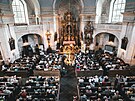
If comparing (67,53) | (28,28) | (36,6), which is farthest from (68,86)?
(36,6)

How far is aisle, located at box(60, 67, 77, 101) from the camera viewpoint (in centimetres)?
969

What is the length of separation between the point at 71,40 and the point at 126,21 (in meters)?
10.9

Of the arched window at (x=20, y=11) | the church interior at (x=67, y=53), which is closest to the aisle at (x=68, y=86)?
the church interior at (x=67, y=53)

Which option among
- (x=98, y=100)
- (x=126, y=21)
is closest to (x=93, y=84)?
(x=98, y=100)

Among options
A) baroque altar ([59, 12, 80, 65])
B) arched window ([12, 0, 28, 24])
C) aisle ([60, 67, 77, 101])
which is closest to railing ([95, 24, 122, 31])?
baroque altar ([59, 12, 80, 65])

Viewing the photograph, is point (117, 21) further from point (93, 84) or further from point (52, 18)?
point (93, 84)

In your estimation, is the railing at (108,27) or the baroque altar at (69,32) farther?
the baroque altar at (69,32)

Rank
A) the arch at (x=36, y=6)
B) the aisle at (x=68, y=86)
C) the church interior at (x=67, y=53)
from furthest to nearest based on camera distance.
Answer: the arch at (x=36, y=6), the aisle at (x=68, y=86), the church interior at (x=67, y=53)

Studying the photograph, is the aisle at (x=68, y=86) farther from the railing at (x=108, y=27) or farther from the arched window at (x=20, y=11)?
the arched window at (x=20, y=11)

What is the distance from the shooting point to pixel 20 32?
17.2m

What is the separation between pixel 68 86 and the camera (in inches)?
433

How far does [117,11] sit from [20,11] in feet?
49.2

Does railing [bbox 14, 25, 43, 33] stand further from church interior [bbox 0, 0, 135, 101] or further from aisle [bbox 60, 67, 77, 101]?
aisle [bbox 60, 67, 77, 101]

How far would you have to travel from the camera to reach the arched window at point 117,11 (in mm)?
17639
